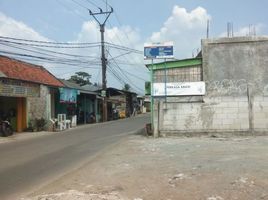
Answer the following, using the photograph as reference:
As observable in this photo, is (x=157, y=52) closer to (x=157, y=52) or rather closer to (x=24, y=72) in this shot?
(x=157, y=52)

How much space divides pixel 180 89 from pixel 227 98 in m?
2.58

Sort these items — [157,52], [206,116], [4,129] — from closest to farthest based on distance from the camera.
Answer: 1. [206,116]
2. [157,52]
3. [4,129]

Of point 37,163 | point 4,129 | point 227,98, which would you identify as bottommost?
point 37,163

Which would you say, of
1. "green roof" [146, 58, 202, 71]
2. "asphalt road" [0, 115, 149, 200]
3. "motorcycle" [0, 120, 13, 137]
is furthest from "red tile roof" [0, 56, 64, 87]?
"asphalt road" [0, 115, 149, 200]

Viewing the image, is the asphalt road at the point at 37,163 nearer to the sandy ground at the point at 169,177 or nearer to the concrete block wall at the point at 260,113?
the sandy ground at the point at 169,177

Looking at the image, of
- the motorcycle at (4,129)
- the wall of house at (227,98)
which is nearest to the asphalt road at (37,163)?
the wall of house at (227,98)

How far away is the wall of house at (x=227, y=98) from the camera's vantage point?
21.4 metres

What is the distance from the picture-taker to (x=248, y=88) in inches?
880

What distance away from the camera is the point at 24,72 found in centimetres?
3291

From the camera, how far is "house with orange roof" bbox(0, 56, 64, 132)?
28.5 meters

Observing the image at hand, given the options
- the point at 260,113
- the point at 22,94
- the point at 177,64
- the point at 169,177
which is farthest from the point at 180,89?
the point at 169,177

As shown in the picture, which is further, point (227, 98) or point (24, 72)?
point (24, 72)

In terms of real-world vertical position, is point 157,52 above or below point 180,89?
above

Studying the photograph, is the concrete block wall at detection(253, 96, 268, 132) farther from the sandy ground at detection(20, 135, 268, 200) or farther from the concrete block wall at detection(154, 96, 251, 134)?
the sandy ground at detection(20, 135, 268, 200)
